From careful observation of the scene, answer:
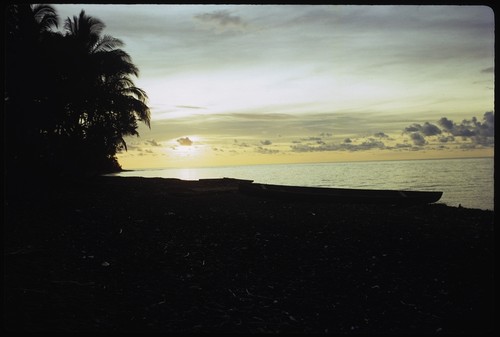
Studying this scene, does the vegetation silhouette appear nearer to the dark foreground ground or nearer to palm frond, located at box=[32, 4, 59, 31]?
palm frond, located at box=[32, 4, 59, 31]

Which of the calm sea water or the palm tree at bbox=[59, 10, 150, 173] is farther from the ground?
the palm tree at bbox=[59, 10, 150, 173]

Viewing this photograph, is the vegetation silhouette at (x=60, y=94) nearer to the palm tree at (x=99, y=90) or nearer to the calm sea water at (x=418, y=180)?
the palm tree at (x=99, y=90)

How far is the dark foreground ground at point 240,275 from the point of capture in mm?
4336

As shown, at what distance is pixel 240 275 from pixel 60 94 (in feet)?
52.0

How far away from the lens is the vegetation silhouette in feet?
46.9

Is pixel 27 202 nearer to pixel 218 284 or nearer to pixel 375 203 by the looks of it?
pixel 218 284

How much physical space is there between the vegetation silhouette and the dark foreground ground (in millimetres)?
5386

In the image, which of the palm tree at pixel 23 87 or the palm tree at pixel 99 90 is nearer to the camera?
the palm tree at pixel 23 87

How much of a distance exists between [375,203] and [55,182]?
13.7m

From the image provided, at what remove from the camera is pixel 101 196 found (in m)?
14.5

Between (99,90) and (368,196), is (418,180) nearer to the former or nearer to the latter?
(368,196)

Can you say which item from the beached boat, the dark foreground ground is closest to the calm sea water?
the beached boat

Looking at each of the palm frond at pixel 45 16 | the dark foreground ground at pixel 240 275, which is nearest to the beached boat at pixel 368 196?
the dark foreground ground at pixel 240 275

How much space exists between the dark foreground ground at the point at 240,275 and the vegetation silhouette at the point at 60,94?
539 centimetres
